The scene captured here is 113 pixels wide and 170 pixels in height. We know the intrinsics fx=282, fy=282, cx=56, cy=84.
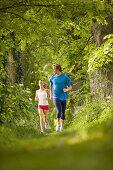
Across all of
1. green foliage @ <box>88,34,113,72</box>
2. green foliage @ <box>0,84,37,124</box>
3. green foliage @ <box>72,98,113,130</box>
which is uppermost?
green foliage @ <box>88,34,113,72</box>

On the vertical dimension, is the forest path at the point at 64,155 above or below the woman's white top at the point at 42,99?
above

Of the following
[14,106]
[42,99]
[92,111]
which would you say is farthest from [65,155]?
[42,99]

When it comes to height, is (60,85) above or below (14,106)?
above

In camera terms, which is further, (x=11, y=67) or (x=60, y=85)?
(x=11, y=67)

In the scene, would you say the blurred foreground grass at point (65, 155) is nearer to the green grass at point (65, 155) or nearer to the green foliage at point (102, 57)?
the green grass at point (65, 155)

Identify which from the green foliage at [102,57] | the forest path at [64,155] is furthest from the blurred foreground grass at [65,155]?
the green foliage at [102,57]

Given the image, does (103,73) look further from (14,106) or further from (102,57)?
(14,106)

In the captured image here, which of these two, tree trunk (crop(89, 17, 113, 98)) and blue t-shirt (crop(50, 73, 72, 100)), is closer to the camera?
blue t-shirt (crop(50, 73, 72, 100))

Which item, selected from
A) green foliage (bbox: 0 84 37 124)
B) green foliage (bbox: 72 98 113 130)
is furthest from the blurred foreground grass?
green foliage (bbox: 72 98 113 130)

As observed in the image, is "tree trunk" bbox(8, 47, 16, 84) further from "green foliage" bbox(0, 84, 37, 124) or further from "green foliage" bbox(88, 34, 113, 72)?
"green foliage" bbox(0, 84, 37, 124)

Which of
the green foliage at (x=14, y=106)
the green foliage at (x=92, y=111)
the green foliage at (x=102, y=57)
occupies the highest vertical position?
the green foliage at (x=102, y=57)

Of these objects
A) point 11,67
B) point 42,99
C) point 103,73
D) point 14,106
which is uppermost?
point 11,67

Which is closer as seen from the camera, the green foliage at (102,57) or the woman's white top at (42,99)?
the green foliage at (102,57)

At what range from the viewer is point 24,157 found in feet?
8.00
